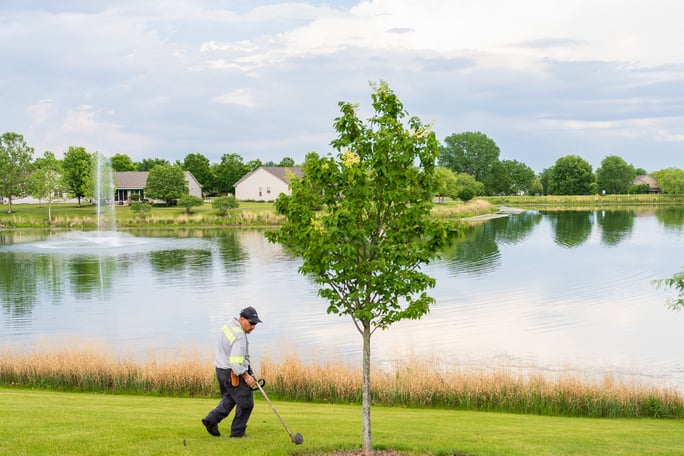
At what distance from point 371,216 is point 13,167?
98160 mm

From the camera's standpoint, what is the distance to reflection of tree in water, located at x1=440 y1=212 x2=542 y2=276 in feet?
151

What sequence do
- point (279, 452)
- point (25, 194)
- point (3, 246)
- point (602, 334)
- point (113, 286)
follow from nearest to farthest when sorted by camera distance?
point (279, 452) → point (602, 334) → point (113, 286) → point (3, 246) → point (25, 194)

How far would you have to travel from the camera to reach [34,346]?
78.0 ft

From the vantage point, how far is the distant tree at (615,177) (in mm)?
181500

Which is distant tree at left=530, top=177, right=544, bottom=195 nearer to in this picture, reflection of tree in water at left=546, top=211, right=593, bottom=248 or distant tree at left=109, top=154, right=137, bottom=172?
reflection of tree in water at left=546, top=211, right=593, bottom=248

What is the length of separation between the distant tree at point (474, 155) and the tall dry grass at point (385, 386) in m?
161

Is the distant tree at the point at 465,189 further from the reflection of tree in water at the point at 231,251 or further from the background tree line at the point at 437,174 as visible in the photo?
the reflection of tree in water at the point at 231,251

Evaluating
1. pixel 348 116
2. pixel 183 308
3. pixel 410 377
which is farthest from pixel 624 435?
pixel 183 308

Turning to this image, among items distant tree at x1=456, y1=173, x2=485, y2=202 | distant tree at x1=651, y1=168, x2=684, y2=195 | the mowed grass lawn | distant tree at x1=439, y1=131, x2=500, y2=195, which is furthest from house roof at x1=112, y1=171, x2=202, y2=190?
distant tree at x1=651, y1=168, x2=684, y2=195

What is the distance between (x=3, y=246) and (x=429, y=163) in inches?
2363

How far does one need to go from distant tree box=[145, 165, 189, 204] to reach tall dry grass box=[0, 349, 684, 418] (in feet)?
280

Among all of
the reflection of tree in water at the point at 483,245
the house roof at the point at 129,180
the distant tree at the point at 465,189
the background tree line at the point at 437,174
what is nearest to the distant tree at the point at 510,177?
the background tree line at the point at 437,174

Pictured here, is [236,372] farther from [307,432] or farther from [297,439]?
[307,432]

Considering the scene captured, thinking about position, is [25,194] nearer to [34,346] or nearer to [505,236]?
[505,236]
